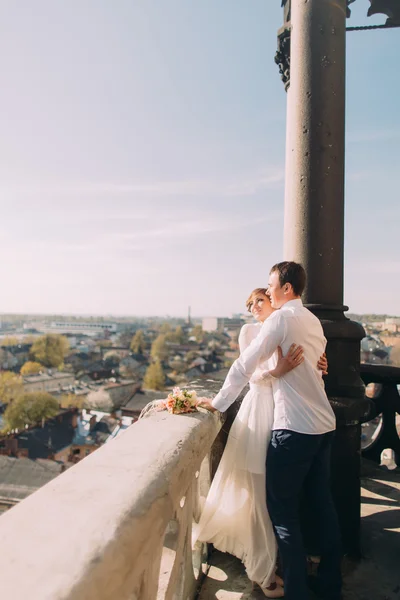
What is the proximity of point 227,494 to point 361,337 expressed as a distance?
3.92ft

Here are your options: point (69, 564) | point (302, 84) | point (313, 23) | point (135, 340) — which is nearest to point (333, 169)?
point (302, 84)

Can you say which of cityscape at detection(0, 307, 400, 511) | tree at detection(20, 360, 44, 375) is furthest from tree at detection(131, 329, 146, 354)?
tree at detection(20, 360, 44, 375)

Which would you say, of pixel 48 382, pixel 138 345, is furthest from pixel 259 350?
pixel 138 345

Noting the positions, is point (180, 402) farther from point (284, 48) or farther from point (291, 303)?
point (284, 48)

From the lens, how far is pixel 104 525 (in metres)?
1.10

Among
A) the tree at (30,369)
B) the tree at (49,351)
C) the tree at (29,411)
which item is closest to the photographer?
the tree at (29,411)

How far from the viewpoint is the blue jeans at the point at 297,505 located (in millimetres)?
2191

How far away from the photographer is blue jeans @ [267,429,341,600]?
2.19m

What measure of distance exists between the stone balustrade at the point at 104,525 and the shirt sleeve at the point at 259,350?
550mm

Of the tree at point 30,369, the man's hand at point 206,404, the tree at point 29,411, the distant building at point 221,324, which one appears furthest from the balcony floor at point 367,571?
the distant building at point 221,324

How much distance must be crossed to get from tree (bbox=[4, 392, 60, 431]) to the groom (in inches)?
2145

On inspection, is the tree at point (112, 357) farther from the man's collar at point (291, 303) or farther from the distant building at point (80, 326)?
the man's collar at point (291, 303)

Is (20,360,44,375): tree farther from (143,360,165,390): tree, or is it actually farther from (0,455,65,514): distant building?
(0,455,65,514): distant building

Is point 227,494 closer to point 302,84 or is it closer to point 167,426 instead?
point 167,426
